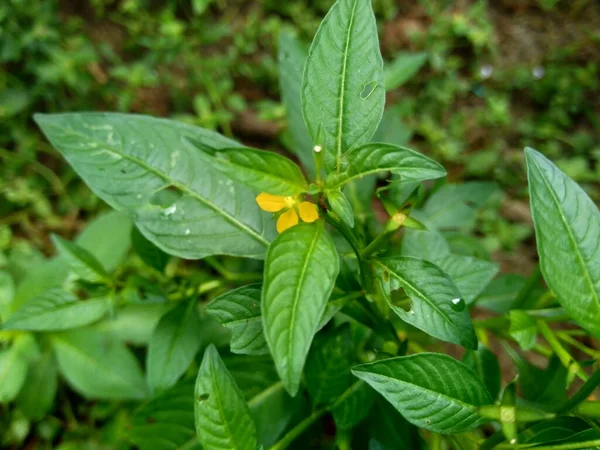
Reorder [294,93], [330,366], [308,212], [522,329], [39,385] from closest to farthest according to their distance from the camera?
[308,212] → [522,329] → [330,366] → [294,93] → [39,385]

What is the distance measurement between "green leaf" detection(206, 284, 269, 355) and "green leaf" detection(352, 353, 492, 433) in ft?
0.74

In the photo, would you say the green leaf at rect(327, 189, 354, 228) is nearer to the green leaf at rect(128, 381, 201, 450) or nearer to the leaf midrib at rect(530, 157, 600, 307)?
the leaf midrib at rect(530, 157, 600, 307)

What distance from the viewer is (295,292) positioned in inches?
31.4

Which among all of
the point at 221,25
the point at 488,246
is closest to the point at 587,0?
the point at 488,246

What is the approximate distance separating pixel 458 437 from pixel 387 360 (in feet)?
1.14

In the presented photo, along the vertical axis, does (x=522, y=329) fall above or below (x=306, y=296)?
below

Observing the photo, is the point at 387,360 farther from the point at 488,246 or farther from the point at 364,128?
the point at 488,246

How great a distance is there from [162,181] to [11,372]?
0.77 metres

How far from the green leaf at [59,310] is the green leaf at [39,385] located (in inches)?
19.8

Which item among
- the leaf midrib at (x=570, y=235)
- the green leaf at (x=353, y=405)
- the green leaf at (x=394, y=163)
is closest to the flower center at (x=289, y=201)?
the green leaf at (x=394, y=163)

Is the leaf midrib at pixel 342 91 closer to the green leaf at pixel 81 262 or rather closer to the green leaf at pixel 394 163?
the green leaf at pixel 394 163

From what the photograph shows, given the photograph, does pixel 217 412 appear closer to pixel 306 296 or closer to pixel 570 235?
pixel 306 296

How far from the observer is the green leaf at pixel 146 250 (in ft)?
3.98

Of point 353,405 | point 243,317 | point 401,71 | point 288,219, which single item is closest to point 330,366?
point 353,405
